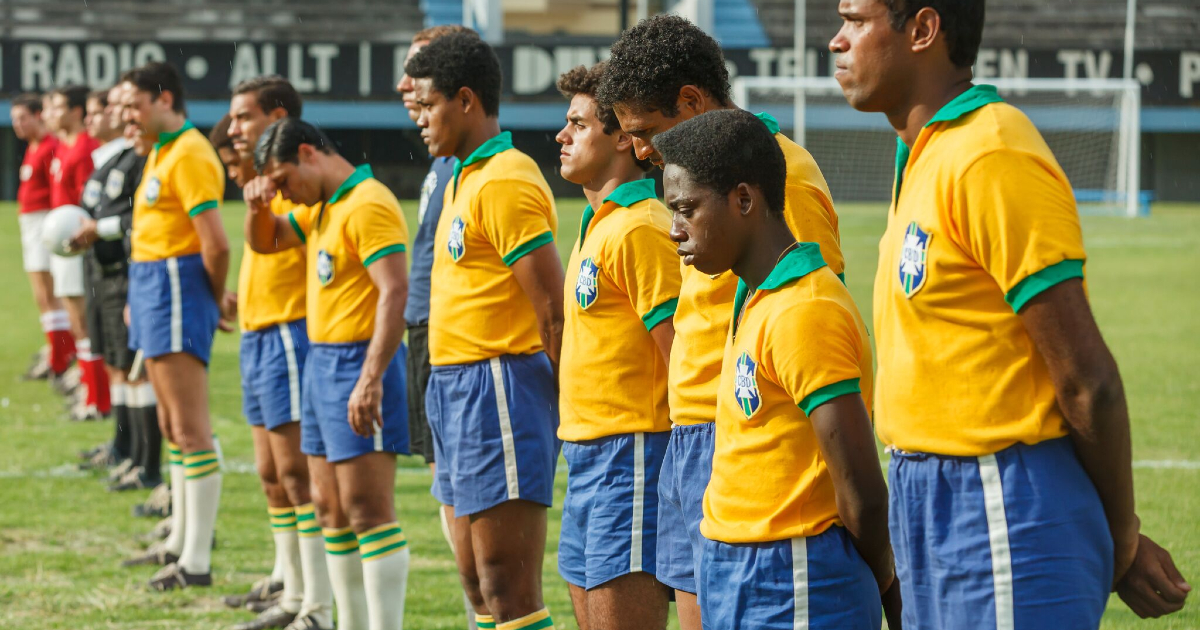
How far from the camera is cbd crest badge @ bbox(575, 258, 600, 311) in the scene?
3.09 metres

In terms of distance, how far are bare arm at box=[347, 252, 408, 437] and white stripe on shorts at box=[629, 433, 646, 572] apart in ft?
4.09

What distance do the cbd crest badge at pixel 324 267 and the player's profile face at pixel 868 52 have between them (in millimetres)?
2541

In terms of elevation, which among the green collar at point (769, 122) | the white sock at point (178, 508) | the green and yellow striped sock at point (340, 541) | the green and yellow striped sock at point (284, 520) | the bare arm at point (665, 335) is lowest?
the white sock at point (178, 508)

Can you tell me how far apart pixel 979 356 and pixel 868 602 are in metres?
0.57

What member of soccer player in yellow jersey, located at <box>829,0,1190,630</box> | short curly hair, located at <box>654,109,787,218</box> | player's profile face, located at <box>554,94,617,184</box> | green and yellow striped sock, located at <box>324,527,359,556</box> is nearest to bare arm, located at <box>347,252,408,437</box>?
green and yellow striped sock, located at <box>324,527,359,556</box>

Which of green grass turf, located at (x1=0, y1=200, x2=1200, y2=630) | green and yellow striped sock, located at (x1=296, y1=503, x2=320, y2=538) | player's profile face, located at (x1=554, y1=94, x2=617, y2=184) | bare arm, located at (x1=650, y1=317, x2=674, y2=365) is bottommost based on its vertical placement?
green grass turf, located at (x1=0, y1=200, x2=1200, y2=630)

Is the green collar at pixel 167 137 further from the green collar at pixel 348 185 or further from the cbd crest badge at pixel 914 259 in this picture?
the cbd crest badge at pixel 914 259

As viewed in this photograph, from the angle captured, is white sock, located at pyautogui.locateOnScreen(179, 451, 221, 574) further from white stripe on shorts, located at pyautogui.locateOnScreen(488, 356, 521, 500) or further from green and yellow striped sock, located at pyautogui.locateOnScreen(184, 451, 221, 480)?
white stripe on shorts, located at pyautogui.locateOnScreen(488, 356, 521, 500)

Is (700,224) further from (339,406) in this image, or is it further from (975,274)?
(339,406)

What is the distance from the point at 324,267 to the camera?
442 centimetres

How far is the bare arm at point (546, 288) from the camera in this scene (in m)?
3.62

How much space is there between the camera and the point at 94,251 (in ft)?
23.6

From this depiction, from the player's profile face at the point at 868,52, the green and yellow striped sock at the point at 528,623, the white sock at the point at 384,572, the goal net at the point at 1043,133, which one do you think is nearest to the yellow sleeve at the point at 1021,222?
the player's profile face at the point at 868,52

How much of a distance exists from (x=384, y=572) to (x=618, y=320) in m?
1.68
